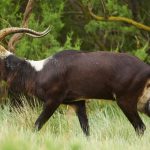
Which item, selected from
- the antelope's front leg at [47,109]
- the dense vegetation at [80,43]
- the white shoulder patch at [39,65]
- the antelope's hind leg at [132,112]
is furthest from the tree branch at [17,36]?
the antelope's hind leg at [132,112]

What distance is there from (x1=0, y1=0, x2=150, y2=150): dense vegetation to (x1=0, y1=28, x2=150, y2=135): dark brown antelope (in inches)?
15.9

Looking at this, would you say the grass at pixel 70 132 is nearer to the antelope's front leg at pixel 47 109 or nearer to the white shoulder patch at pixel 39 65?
the antelope's front leg at pixel 47 109

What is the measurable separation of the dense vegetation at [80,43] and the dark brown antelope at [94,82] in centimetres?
40

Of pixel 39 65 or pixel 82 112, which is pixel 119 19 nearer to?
pixel 82 112

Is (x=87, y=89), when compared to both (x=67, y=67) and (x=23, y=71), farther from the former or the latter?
(x=23, y=71)

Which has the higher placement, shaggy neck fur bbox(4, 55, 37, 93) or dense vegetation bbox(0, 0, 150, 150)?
shaggy neck fur bbox(4, 55, 37, 93)

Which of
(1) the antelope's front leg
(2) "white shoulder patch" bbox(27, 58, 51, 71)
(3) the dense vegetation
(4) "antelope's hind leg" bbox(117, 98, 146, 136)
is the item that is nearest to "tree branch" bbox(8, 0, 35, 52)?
(3) the dense vegetation

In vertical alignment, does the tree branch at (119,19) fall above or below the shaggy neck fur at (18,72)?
below

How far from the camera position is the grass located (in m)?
7.28

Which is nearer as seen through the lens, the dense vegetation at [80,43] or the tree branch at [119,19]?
the dense vegetation at [80,43]

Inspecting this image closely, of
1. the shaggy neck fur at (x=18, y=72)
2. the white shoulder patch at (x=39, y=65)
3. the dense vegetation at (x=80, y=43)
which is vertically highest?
the white shoulder patch at (x=39, y=65)

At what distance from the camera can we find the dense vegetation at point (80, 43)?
9.43m

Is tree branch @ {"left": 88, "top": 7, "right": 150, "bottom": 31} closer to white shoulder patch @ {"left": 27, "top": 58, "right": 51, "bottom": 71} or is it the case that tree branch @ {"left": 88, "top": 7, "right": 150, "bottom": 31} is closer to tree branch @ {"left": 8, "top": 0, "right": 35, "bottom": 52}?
tree branch @ {"left": 8, "top": 0, "right": 35, "bottom": 52}

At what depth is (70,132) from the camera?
10.1m
